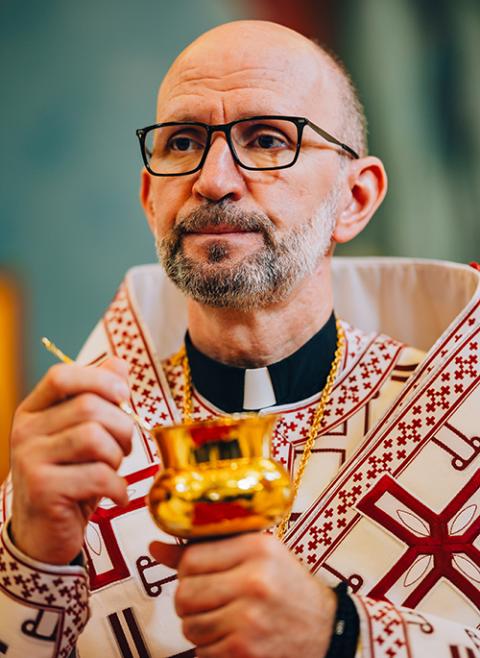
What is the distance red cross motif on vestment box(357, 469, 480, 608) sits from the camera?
178 cm

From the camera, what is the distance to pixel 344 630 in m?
1.36

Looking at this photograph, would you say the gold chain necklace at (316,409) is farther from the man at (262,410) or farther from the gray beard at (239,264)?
the gray beard at (239,264)

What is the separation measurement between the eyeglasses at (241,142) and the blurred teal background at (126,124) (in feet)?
9.72

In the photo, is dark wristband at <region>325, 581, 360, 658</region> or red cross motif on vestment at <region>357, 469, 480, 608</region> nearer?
dark wristband at <region>325, 581, 360, 658</region>

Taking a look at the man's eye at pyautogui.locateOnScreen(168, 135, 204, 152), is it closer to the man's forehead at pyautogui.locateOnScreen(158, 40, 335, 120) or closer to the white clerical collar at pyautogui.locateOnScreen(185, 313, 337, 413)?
the man's forehead at pyautogui.locateOnScreen(158, 40, 335, 120)

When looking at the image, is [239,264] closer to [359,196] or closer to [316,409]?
[316,409]

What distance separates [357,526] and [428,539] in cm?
17

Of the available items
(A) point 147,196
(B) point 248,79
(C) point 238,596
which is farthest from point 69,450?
(A) point 147,196

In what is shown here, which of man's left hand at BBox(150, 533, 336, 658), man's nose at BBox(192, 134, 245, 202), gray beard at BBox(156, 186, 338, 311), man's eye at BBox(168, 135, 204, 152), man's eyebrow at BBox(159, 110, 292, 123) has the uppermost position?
man's eyebrow at BBox(159, 110, 292, 123)

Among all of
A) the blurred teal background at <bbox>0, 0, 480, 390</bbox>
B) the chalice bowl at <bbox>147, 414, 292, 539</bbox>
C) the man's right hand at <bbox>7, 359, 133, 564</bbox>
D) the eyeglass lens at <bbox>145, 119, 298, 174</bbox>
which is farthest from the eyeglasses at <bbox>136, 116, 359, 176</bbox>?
the blurred teal background at <bbox>0, 0, 480, 390</bbox>

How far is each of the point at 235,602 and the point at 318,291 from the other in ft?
4.00

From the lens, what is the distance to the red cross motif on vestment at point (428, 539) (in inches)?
69.9

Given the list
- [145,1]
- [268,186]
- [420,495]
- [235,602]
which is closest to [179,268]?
[268,186]

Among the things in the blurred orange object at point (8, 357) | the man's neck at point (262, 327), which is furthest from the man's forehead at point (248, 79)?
the blurred orange object at point (8, 357)
